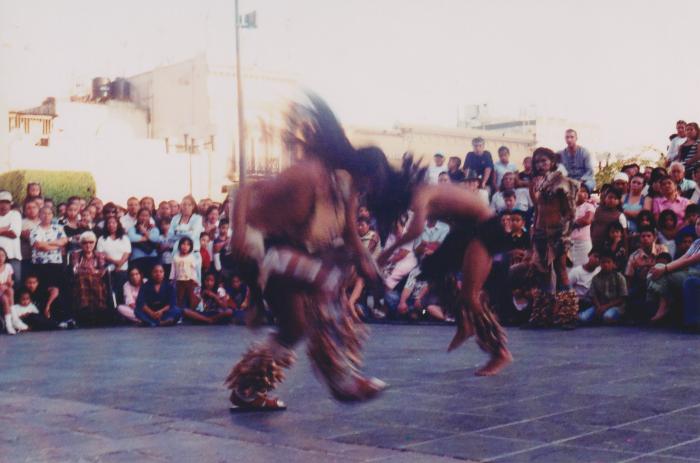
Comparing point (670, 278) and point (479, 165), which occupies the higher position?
point (479, 165)

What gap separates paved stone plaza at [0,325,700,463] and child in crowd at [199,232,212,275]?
177 inches

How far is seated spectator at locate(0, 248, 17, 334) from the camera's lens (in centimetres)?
1181

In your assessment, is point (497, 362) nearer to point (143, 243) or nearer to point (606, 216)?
point (606, 216)

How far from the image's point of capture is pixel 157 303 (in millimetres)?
12766

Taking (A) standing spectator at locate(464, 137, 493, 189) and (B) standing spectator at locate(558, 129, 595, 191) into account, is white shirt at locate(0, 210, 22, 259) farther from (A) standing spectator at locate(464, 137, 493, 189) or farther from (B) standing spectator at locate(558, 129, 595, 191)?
(B) standing spectator at locate(558, 129, 595, 191)

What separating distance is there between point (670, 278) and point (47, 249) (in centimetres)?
722

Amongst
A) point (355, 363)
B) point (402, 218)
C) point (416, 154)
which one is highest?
point (416, 154)

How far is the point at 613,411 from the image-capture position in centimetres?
486

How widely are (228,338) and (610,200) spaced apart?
4331mm

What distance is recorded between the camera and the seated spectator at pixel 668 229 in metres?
10.7

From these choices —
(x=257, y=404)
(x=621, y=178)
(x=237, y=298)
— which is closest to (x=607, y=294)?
(x=621, y=178)

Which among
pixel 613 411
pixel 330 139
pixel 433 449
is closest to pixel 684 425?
pixel 613 411

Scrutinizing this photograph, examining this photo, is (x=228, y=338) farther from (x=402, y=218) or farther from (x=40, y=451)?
(x=40, y=451)

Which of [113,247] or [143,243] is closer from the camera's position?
[113,247]
